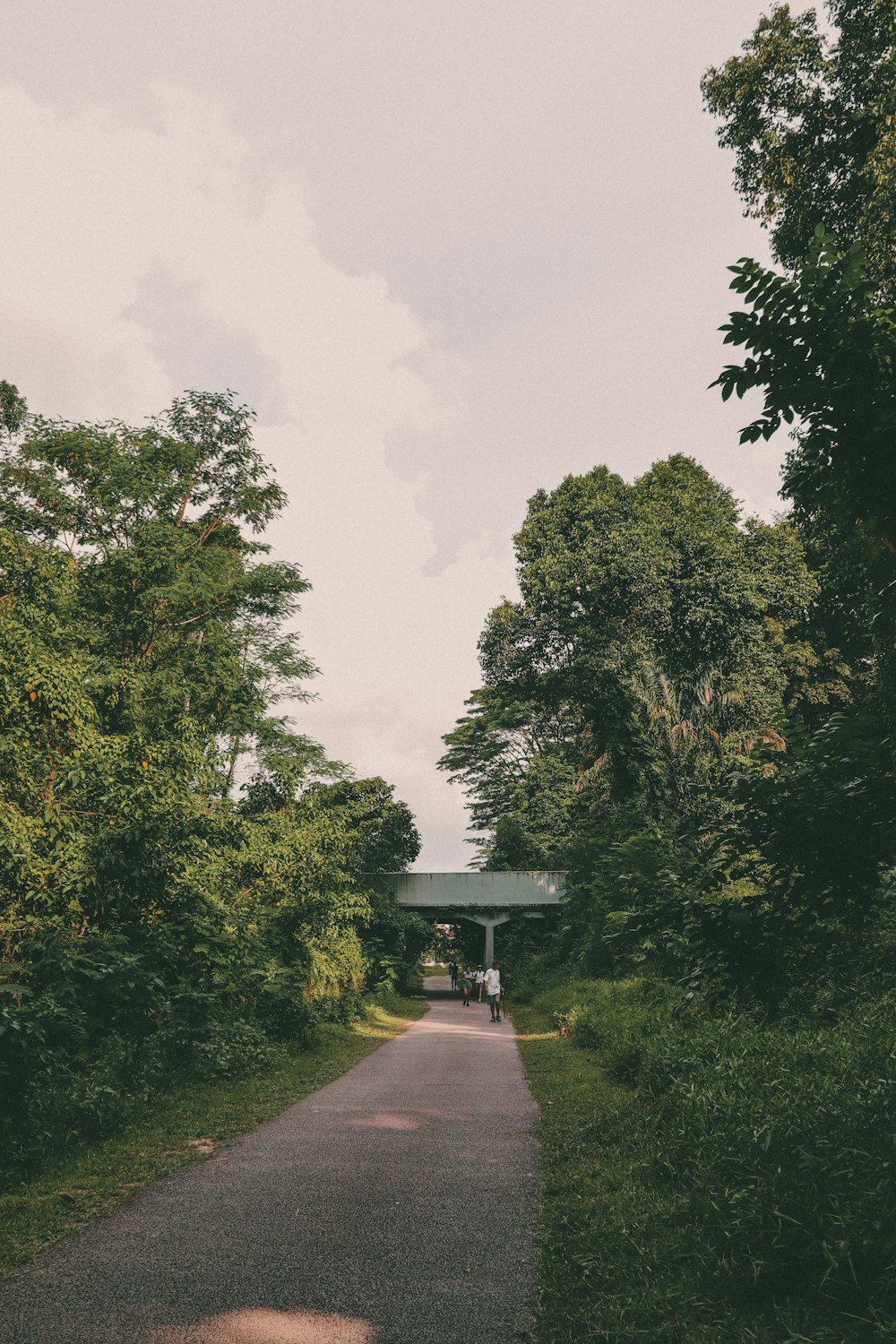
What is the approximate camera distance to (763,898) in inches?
139

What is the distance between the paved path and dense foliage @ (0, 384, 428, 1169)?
5.31 feet

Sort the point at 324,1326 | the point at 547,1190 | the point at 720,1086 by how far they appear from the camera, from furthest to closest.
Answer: the point at 720,1086, the point at 547,1190, the point at 324,1326

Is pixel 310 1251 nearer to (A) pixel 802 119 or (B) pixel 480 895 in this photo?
(A) pixel 802 119

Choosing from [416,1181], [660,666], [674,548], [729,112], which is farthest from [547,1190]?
[674,548]

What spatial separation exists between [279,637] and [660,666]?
497 inches

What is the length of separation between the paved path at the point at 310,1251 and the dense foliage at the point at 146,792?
1619 millimetres

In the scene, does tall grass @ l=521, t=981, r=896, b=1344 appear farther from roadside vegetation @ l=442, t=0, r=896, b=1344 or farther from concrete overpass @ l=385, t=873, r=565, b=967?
concrete overpass @ l=385, t=873, r=565, b=967

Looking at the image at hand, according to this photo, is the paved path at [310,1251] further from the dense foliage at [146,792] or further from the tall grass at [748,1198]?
the dense foliage at [146,792]

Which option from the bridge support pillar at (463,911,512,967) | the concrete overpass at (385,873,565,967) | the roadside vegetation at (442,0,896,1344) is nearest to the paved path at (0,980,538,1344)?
the roadside vegetation at (442,0,896,1344)

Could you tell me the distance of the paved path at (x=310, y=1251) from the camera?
12.0 ft

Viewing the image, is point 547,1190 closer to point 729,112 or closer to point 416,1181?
point 416,1181

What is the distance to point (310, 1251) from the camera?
450cm

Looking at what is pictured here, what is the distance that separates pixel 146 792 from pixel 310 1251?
17.6 ft

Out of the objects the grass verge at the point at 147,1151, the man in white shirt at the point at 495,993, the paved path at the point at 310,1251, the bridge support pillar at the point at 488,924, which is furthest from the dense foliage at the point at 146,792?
the bridge support pillar at the point at 488,924
